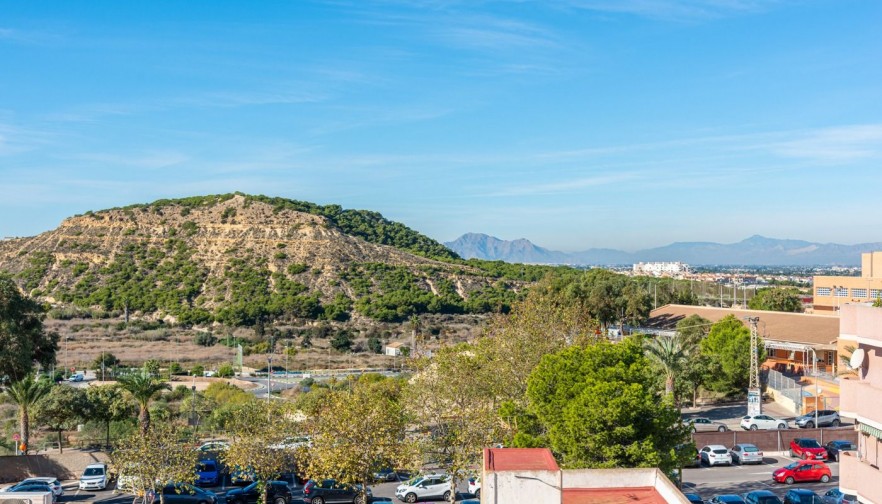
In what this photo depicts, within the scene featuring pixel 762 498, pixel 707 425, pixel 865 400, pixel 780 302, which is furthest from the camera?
pixel 780 302

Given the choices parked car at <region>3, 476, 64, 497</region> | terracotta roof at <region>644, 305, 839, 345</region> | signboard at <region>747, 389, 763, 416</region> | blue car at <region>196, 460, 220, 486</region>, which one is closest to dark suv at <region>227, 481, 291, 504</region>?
blue car at <region>196, 460, 220, 486</region>

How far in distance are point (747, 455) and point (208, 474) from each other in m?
22.4

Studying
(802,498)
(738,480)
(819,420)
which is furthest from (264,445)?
(819,420)

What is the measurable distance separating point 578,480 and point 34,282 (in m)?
96.4

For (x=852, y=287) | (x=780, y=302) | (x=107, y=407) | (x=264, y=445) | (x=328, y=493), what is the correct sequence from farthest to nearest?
(x=780, y=302)
(x=852, y=287)
(x=107, y=407)
(x=328, y=493)
(x=264, y=445)

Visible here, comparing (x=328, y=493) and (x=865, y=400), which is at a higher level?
(x=865, y=400)

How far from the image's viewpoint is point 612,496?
15023mm

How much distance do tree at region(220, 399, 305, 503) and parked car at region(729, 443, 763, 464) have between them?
61.6 ft

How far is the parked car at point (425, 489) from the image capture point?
27.0m

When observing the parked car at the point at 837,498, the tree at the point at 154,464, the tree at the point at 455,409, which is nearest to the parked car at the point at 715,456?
the parked car at the point at 837,498

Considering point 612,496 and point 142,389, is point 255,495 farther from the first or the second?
point 612,496

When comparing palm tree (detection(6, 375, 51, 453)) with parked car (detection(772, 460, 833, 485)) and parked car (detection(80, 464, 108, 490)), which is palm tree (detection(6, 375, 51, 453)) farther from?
parked car (detection(772, 460, 833, 485))

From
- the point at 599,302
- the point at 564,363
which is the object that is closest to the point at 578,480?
the point at 564,363

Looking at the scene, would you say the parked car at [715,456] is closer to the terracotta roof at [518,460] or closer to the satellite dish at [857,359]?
the satellite dish at [857,359]
